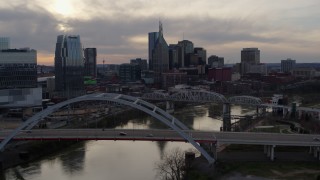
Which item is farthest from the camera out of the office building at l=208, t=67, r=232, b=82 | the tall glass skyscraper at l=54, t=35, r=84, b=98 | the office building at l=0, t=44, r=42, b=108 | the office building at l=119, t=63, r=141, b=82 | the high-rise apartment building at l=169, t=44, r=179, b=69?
the high-rise apartment building at l=169, t=44, r=179, b=69

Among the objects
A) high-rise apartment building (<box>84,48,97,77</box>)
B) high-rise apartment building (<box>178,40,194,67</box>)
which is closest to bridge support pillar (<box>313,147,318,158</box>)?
high-rise apartment building (<box>84,48,97,77</box>)

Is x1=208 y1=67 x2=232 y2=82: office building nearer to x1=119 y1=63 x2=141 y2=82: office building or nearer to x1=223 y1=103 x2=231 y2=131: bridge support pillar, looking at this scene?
x1=119 y1=63 x2=141 y2=82: office building

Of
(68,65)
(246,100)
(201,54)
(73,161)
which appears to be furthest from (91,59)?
(73,161)

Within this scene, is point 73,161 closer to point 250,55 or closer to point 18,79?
point 18,79

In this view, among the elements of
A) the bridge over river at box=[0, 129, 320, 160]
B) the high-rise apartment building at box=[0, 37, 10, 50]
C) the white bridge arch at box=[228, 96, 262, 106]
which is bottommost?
the bridge over river at box=[0, 129, 320, 160]

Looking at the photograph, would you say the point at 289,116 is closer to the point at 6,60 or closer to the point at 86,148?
the point at 86,148

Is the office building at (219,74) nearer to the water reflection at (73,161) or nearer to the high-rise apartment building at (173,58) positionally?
the high-rise apartment building at (173,58)

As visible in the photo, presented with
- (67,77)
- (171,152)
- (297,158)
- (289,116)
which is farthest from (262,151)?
(67,77)

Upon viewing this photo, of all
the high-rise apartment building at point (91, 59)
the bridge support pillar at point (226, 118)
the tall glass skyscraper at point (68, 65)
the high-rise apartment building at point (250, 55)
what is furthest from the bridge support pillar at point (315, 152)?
the high-rise apartment building at point (250, 55)
